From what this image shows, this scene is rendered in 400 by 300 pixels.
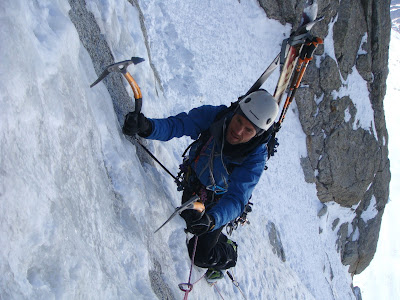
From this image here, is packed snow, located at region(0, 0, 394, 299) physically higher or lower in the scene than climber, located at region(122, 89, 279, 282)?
lower

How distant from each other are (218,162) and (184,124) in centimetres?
50

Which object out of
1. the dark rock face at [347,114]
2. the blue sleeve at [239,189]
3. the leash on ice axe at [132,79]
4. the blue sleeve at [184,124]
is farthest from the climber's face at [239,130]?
the dark rock face at [347,114]

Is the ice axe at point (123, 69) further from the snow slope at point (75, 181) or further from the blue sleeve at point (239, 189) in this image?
the blue sleeve at point (239, 189)

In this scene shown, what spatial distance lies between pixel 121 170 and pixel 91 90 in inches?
25.7

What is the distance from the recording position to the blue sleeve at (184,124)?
3.24 m

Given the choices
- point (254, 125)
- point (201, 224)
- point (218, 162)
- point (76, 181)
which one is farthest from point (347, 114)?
point (76, 181)

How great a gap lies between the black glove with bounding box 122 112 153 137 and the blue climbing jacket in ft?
0.35

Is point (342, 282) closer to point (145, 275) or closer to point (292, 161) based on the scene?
point (292, 161)

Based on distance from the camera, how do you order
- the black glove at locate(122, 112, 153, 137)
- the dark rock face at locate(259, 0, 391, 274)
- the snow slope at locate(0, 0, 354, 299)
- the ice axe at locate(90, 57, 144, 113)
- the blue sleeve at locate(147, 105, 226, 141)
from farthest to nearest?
the dark rock face at locate(259, 0, 391, 274) < the blue sleeve at locate(147, 105, 226, 141) < the black glove at locate(122, 112, 153, 137) < the ice axe at locate(90, 57, 144, 113) < the snow slope at locate(0, 0, 354, 299)

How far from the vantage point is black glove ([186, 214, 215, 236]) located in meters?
2.87

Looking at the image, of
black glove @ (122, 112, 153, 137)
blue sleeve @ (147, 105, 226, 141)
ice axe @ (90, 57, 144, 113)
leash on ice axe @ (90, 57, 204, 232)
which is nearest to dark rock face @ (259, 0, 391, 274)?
blue sleeve @ (147, 105, 226, 141)

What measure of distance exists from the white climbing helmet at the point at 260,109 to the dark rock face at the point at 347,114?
994 centimetres

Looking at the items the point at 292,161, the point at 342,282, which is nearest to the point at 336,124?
the point at 292,161

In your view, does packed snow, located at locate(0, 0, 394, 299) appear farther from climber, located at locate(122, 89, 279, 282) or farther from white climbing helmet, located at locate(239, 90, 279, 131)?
white climbing helmet, located at locate(239, 90, 279, 131)
